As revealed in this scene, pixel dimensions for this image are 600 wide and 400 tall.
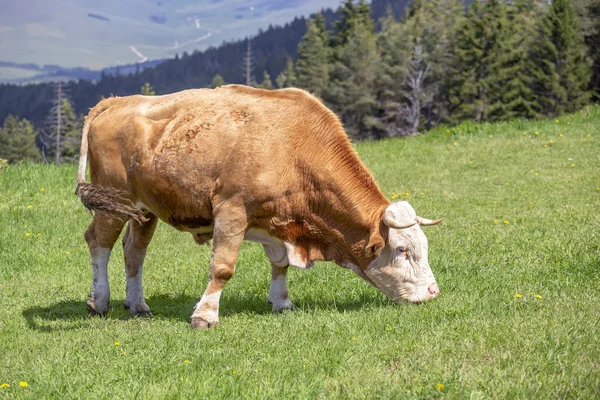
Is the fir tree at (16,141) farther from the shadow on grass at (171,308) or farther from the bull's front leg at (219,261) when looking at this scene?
the bull's front leg at (219,261)

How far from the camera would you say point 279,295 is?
27.1 feet

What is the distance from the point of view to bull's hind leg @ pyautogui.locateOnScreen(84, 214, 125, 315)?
8656 millimetres

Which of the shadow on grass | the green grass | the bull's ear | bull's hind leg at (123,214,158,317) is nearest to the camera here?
the green grass

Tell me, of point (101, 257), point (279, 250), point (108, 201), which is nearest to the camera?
point (108, 201)

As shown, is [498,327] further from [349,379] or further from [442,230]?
[442,230]

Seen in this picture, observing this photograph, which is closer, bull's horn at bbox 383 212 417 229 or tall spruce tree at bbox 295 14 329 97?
bull's horn at bbox 383 212 417 229

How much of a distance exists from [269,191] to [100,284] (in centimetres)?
266

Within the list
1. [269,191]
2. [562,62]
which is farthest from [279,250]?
[562,62]

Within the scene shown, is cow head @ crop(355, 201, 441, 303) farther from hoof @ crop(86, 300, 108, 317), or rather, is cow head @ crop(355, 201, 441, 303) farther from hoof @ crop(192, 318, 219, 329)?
hoof @ crop(86, 300, 108, 317)

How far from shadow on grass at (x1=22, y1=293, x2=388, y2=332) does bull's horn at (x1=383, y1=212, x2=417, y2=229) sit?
1000mm

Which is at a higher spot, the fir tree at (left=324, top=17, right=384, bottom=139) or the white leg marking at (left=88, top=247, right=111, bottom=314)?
the white leg marking at (left=88, top=247, right=111, bottom=314)

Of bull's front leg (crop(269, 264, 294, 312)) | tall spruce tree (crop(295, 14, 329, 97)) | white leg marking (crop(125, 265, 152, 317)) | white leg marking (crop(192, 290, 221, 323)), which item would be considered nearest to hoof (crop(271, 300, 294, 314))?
bull's front leg (crop(269, 264, 294, 312))

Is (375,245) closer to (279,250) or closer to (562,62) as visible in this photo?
(279,250)

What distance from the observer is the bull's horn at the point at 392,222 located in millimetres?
7293
